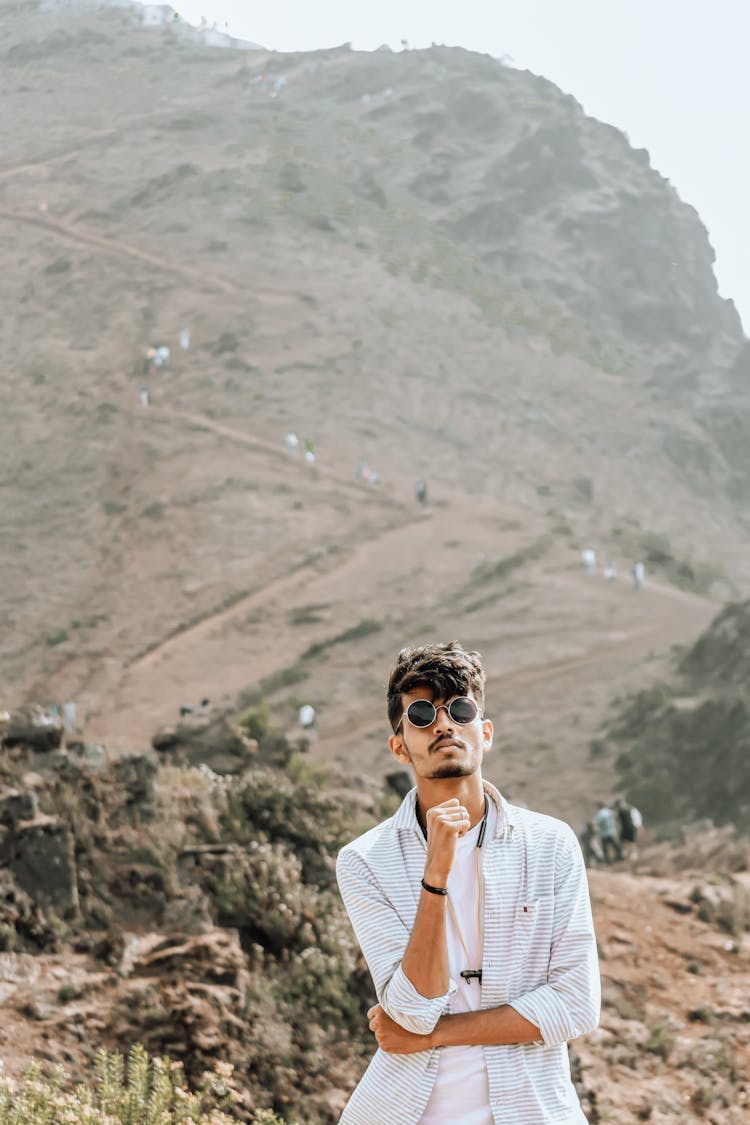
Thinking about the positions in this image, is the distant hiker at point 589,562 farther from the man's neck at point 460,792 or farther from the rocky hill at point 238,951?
the man's neck at point 460,792

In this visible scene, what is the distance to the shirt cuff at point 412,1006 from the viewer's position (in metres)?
2.31

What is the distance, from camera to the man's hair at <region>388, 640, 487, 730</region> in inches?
98.5

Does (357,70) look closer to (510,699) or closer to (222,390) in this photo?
(222,390)

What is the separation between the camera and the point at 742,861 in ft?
40.2

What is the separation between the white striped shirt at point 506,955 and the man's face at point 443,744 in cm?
13

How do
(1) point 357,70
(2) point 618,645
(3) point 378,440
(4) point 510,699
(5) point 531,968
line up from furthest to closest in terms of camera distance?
1. (1) point 357,70
2. (3) point 378,440
3. (2) point 618,645
4. (4) point 510,699
5. (5) point 531,968

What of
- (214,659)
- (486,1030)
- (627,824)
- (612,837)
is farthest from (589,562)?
(486,1030)

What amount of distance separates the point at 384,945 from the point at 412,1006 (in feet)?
0.55

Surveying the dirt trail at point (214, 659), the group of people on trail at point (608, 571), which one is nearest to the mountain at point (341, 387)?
the dirt trail at point (214, 659)

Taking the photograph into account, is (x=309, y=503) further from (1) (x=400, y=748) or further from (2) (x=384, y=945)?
(2) (x=384, y=945)

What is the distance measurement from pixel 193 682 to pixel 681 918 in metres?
18.8

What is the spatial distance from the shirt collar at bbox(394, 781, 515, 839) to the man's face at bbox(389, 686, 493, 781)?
0.09 meters

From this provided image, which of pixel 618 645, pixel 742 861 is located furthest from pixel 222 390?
pixel 742 861

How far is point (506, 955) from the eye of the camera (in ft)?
8.00
